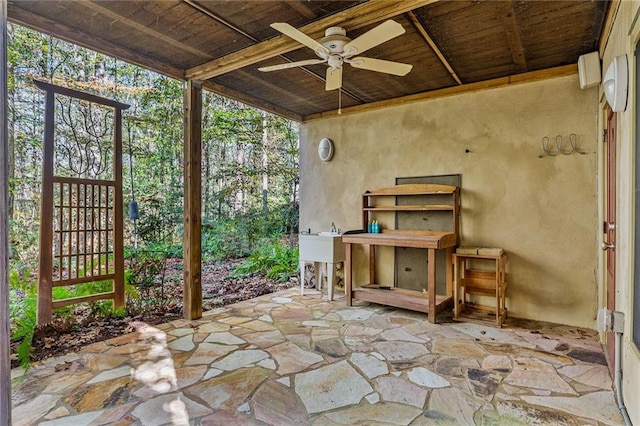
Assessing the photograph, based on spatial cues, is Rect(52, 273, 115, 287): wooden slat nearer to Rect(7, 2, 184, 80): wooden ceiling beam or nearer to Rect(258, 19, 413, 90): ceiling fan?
Rect(7, 2, 184, 80): wooden ceiling beam

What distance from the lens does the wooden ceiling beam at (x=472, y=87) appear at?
3.69 meters

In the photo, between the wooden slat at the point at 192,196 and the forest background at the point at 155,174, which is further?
the forest background at the point at 155,174

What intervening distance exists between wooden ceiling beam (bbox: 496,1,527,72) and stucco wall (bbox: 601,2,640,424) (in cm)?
71

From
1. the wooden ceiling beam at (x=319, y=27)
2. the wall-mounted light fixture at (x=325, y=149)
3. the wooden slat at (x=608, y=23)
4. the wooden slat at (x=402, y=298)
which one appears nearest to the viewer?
the wooden slat at (x=608, y=23)

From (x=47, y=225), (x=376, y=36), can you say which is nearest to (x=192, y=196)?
(x=47, y=225)

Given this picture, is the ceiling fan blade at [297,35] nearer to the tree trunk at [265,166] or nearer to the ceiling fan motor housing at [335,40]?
the ceiling fan motor housing at [335,40]

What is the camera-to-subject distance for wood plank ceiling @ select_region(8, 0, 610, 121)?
261 cm

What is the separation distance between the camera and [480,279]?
3.97 metres

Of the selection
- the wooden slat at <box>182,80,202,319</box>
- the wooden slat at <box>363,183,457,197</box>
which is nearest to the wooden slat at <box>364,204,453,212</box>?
the wooden slat at <box>363,183,457,197</box>

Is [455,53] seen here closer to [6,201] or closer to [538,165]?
[538,165]

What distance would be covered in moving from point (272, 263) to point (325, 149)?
255cm

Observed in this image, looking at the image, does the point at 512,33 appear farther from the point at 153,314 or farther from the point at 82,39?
the point at 153,314

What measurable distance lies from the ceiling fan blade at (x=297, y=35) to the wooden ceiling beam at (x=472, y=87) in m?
2.41

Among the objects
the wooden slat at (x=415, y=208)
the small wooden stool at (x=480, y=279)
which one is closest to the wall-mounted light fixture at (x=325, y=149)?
the wooden slat at (x=415, y=208)
